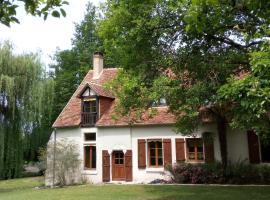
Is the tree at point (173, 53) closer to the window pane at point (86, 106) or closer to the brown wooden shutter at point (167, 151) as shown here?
the brown wooden shutter at point (167, 151)

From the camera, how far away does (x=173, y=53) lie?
14.5m

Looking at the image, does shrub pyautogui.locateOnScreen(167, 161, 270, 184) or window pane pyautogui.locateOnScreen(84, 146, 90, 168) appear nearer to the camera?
shrub pyautogui.locateOnScreen(167, 161, 270, 184)

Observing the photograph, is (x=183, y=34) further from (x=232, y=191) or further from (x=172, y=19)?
(x=232, y=191)

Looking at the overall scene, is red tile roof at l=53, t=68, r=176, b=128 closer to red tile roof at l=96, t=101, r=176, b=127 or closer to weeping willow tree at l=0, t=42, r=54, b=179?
red tile roof at l=96, t=101, r=176, b=127

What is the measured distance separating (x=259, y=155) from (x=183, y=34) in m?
8.72

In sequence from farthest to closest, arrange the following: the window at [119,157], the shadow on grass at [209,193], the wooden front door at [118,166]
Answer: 1. the window at [119,157]
2. the wooden front door at [118,166]
3. the shadow on grass at [209,193]

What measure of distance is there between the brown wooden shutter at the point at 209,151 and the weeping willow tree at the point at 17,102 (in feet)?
39.6

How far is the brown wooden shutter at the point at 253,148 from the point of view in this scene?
1978 cm

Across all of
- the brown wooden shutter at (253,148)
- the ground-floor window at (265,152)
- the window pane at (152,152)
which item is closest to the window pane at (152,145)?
the window pane at (152,152)

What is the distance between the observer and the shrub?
19000 mm

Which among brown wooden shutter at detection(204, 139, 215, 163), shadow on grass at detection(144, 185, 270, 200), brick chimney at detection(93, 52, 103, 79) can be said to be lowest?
shadow on grass at detection(144, 185, 270, 200)

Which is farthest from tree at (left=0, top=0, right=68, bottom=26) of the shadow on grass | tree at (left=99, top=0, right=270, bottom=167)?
the shadow on grass

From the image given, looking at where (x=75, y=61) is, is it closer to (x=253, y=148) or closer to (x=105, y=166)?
(x=105, y=166)

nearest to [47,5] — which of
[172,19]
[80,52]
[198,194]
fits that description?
[172,19]
